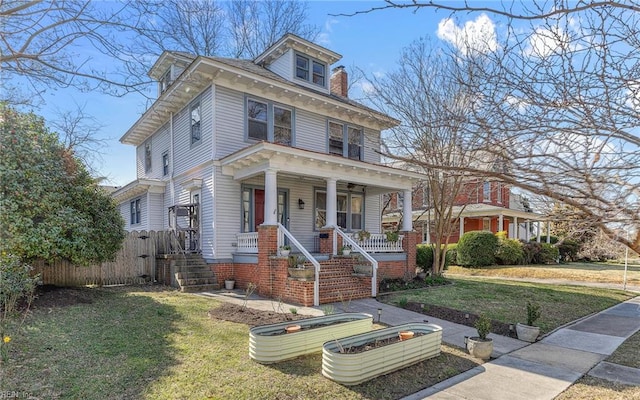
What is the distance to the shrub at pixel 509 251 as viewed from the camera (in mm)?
22656

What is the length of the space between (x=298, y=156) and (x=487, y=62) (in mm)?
8045

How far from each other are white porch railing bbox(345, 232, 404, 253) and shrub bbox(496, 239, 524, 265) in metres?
11.9

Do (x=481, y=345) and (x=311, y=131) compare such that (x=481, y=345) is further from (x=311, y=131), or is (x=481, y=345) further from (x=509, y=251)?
(x=509, y=251)

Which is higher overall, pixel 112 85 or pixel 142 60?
pixel 142 60

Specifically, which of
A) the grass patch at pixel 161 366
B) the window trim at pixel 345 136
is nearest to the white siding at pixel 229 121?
the window trim at pixel 345 136

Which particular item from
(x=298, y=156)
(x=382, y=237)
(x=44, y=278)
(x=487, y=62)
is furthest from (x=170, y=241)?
(x=487, y=62)

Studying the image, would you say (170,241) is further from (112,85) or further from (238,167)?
(112,85)

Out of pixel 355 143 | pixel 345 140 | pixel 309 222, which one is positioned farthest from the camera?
pixel 355 143

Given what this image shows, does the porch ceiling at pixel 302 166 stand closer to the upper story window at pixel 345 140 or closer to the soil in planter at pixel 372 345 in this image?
the upper story window at pixel 345 140

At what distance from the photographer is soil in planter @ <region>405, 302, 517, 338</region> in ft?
25.0

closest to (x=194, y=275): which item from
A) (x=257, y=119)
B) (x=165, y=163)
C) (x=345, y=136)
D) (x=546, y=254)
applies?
(x=257, y=119)

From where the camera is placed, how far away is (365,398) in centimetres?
416

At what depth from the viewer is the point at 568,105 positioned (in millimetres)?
2949

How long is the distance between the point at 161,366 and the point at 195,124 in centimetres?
1065
